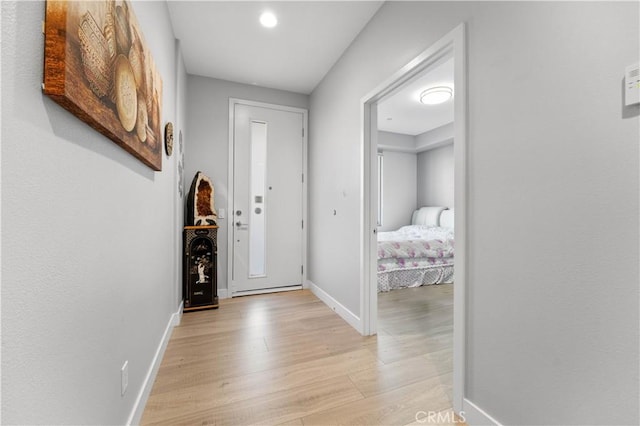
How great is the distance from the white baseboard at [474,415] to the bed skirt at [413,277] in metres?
2.34

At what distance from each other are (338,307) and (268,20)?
2.83m

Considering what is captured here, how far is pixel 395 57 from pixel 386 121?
10.9 ft

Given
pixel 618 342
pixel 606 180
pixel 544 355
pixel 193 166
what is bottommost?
pixel 544 355

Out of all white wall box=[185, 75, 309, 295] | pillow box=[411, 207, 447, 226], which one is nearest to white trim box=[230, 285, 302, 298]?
white wall box=[185, 75, 309, 295]

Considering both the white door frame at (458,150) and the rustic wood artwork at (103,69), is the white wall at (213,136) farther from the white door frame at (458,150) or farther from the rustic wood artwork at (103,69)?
the white door frame at (458,150)

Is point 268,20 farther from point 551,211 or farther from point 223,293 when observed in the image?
point 223,293

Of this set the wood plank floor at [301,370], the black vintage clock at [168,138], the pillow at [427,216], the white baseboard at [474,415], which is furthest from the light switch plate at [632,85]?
the pillow at [427,216]

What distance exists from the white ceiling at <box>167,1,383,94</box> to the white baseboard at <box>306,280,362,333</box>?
267 centimetres

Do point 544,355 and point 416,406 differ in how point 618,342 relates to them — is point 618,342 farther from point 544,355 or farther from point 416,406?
point 416,406

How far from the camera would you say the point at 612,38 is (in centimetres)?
92

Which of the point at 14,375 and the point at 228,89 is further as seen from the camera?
the point at 228,89

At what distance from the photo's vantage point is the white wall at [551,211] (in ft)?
2.98

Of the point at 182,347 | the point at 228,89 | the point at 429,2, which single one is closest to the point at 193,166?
the point at 228,89

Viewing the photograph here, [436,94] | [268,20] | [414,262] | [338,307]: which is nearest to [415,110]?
[436,94]
